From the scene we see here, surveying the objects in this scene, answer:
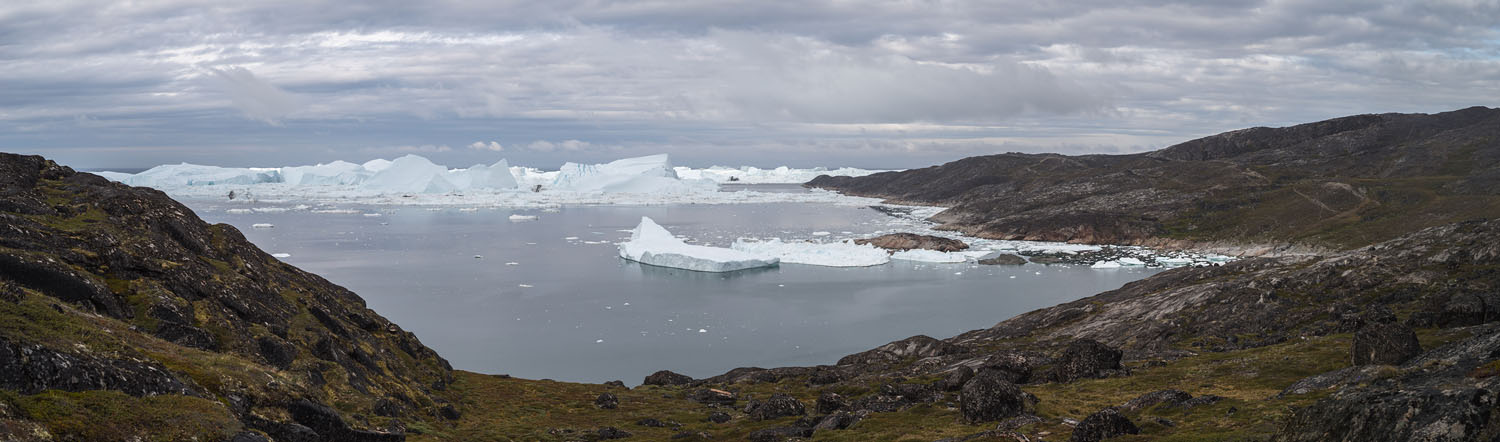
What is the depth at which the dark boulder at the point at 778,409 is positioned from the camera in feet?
82.2

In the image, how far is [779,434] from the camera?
21.6 metres

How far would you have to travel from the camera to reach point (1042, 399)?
23.2 m

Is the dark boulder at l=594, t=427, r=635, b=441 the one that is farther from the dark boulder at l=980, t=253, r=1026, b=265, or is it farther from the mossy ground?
the dark boulder at l=980, t=253, r=1026, b=265

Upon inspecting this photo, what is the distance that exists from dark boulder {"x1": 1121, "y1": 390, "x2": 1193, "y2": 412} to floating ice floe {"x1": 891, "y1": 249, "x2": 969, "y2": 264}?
64240 millimetres

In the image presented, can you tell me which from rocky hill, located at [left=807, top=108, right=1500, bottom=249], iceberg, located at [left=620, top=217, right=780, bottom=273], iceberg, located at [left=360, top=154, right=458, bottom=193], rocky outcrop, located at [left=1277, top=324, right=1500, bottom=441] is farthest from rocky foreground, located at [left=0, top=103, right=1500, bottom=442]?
iceberg, located at [left=360, top=154, right=458, bottom=193]

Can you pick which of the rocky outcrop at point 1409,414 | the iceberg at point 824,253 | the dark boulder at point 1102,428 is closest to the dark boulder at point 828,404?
the dark boulder at point 1102,428

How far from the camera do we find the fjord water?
47281 millimetres

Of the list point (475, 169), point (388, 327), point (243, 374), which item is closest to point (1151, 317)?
point (388, 327)

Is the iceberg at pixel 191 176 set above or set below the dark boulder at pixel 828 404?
above

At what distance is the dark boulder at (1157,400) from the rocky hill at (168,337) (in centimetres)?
1534

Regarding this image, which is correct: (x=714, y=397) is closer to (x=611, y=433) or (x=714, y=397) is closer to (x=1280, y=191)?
(x=611, y=433)

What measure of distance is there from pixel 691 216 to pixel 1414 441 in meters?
131

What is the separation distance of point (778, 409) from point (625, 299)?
126 feet

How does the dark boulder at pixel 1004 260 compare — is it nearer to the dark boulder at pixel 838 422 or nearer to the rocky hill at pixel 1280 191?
the rocky hill at pixel 1280 191
